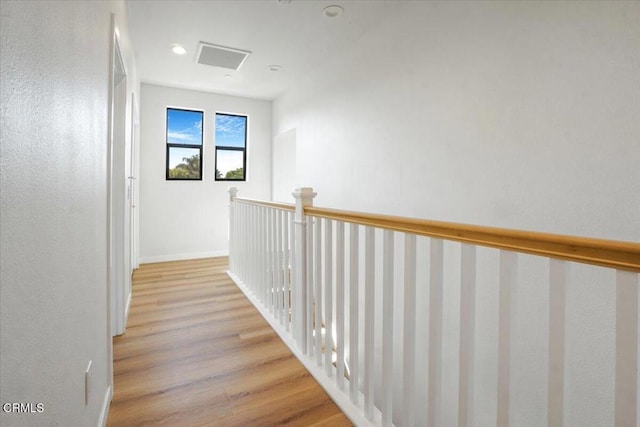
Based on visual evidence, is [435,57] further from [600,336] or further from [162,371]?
[162,371]

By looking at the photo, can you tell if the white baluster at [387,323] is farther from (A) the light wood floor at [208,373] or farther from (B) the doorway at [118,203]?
(B) the doorway at [118,203]

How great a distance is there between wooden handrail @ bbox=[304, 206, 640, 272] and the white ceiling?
2324 mm

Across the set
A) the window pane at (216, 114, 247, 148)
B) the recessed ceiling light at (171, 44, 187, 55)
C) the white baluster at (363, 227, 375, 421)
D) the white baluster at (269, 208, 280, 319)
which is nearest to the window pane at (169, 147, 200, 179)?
the window pane at (216, 114, 247, 148)

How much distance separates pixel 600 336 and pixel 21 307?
2137 mm

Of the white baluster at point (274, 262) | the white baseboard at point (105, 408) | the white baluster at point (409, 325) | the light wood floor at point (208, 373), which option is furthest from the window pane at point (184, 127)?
the white baluster at point (409, 325)

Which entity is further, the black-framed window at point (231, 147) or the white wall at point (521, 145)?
the black-framed window at point (231, 147)

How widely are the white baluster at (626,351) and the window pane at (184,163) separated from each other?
5.11 metres

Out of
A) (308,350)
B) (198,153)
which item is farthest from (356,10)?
(198,153)

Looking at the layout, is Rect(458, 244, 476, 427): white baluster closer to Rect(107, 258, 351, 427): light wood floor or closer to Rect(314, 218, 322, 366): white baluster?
Rect(107, 258, 351, 427): light wood floor

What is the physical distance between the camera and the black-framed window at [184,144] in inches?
189

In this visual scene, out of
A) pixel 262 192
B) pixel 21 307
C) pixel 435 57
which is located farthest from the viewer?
pixel 262 192

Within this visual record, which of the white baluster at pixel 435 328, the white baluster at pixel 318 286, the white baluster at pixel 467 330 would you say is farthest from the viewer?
the white baluster at pixel 318 286

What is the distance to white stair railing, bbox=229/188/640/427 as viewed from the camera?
73cm

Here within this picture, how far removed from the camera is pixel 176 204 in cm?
487
